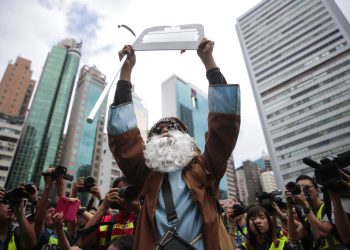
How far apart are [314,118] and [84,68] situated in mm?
72977

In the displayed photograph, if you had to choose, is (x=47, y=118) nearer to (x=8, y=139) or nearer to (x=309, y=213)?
(x=8, y=139)

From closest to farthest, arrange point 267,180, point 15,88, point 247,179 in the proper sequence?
point 15,88 < point 247,179 < point 267,180

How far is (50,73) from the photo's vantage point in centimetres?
7044

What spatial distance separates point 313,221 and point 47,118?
234 ft

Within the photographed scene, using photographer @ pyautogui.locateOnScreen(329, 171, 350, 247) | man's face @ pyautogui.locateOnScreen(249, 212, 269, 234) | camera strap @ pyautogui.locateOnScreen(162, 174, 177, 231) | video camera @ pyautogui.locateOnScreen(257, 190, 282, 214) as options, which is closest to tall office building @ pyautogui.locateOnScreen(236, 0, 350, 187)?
video camera @ pyautogui.locateOnScreen(257, 190, 282, 214)

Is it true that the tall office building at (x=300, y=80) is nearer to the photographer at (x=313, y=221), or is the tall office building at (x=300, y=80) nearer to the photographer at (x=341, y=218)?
the photographer at (x=313, y=221)

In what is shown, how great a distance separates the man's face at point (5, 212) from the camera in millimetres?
2709

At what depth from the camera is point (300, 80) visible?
66062mm

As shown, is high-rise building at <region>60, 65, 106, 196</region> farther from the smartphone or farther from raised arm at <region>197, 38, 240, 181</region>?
raised arm at <region>197, 38, 240, 181</region>

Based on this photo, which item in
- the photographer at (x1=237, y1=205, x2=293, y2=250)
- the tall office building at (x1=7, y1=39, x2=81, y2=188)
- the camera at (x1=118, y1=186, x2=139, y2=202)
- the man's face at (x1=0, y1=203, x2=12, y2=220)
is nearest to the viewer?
the camera at (x1=118, y1=186, x2=139, y2=202)

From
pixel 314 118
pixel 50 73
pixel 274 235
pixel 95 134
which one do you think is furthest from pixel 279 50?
pixel 274 235

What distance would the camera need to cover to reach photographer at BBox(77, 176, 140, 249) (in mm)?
2434

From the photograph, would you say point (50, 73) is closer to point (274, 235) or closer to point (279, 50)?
point (279, 50)

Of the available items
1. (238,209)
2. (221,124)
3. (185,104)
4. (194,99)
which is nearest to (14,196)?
(221,124)
